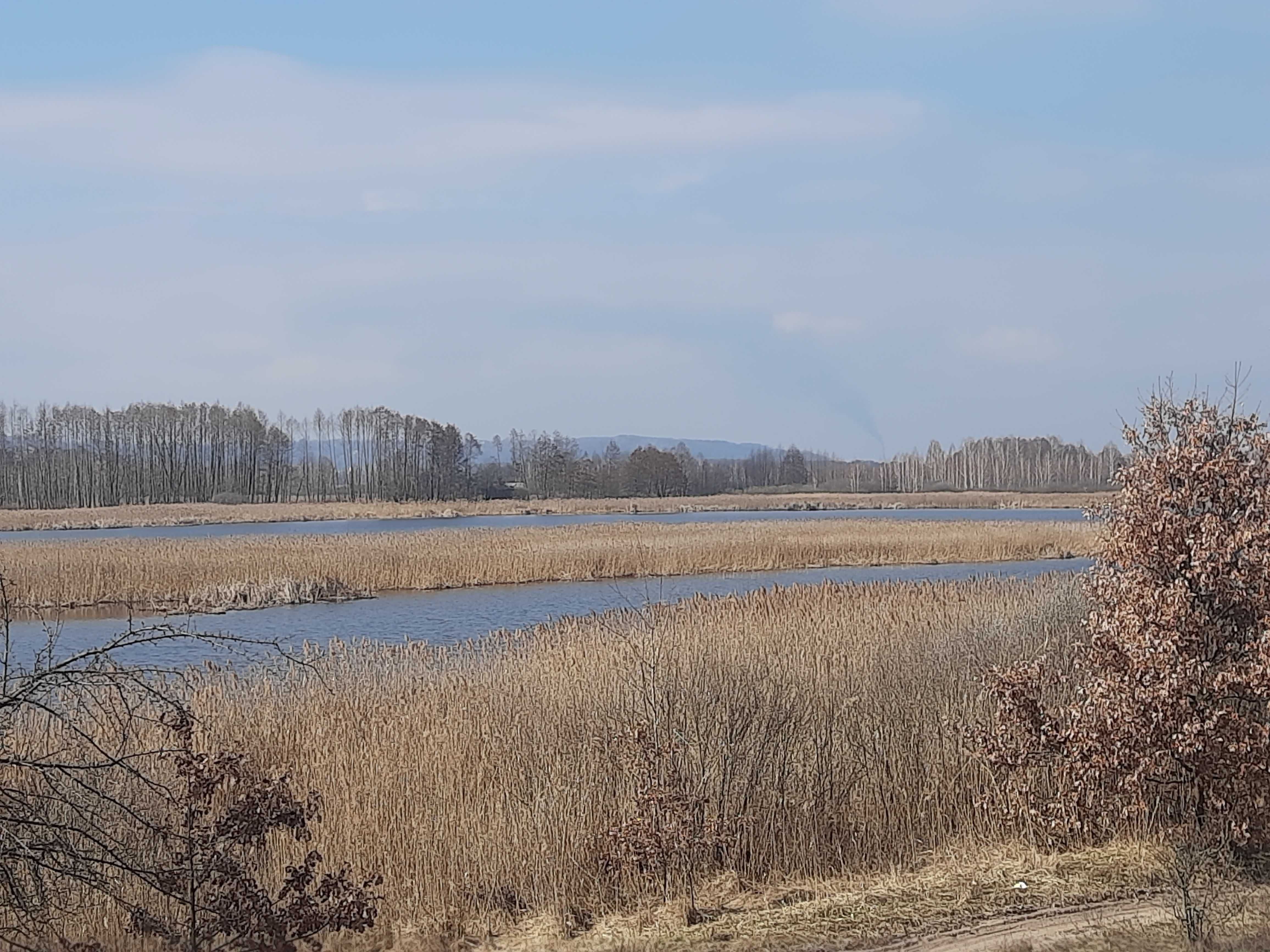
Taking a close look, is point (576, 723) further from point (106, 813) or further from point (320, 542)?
point (320, 542)

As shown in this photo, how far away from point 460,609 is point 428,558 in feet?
21.2

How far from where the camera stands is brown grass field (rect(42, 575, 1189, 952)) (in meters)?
6.32

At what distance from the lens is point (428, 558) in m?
28.8

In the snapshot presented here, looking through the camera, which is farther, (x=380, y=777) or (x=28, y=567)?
(x=28, y=567)

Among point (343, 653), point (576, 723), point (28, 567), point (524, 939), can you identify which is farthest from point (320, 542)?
point (524, 939)

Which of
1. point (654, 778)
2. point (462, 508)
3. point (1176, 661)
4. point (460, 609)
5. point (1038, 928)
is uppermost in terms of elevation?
point (1176, 661)

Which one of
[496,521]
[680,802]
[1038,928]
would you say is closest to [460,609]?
[680,802]

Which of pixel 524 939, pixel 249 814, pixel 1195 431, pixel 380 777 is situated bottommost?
pixel 524 939

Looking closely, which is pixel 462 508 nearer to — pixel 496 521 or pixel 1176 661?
pixel 496 521

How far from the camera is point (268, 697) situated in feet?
33.3

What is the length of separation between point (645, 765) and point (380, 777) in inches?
89.3

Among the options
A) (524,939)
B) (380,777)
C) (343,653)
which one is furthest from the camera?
(343,653)

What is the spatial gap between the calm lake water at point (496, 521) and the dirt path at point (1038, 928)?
115ft

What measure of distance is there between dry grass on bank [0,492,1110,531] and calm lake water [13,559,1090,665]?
1352 inches
